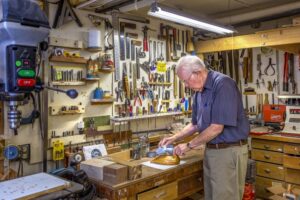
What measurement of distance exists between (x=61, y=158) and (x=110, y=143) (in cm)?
54

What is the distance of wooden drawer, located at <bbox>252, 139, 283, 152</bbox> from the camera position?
3.41 meters

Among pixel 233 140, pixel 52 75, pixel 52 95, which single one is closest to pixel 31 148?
pixel 52 95

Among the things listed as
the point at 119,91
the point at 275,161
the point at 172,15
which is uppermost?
the point at 172,15

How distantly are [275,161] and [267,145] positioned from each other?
195 mm

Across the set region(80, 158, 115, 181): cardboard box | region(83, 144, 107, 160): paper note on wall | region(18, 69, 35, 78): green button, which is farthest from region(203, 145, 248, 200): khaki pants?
region(18, 69, 35, 78): green button

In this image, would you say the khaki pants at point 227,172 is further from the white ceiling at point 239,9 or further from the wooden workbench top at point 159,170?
the white ceiling at point 239,9

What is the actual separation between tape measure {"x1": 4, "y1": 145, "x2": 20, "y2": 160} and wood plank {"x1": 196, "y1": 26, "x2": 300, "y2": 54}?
2555mm

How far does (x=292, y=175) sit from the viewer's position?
3.33m

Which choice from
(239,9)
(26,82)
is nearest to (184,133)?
(26,82)

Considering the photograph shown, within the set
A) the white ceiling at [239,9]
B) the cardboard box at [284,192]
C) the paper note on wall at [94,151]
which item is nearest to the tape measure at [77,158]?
the paper note on wall at [94,151]

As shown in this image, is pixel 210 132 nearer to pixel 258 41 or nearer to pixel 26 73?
pixel 26 73

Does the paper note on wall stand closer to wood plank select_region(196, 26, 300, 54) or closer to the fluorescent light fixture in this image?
the fluorescent light fixture

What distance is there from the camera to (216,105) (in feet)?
7.04

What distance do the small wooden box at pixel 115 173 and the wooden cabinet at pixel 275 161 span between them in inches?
81.2
